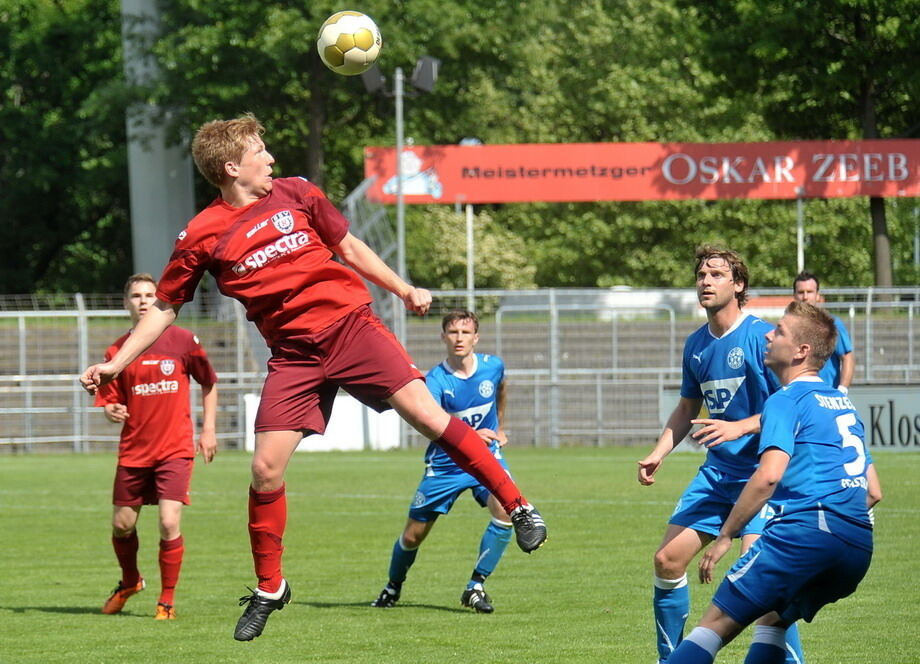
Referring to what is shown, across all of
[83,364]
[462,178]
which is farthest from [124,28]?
[83,364]

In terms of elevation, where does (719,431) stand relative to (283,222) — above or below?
below

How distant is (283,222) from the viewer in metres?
6.79

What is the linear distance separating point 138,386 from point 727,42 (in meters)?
24.4

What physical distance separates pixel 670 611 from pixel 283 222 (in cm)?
265

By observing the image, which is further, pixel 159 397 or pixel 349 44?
pixel 159 397

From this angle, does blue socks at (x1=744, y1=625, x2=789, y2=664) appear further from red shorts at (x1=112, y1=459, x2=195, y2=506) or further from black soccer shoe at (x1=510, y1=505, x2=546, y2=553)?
red shorts at (x1=112, y1=459, x2=195, y2=506)

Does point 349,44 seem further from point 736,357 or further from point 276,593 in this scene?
point 276,593

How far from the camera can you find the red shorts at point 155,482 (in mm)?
9945

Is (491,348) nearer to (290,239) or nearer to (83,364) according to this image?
(83,364)

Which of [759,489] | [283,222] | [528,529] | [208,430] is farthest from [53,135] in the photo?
[759,489]

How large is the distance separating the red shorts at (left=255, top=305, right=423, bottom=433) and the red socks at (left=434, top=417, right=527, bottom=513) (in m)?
0.32

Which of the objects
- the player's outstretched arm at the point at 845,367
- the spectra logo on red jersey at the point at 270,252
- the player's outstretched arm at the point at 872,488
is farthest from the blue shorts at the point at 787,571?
the player's outstretched arm at the point at 845,367

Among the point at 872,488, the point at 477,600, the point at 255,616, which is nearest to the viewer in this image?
the point at 872,488

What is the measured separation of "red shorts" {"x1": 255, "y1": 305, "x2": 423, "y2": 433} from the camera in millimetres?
6738
